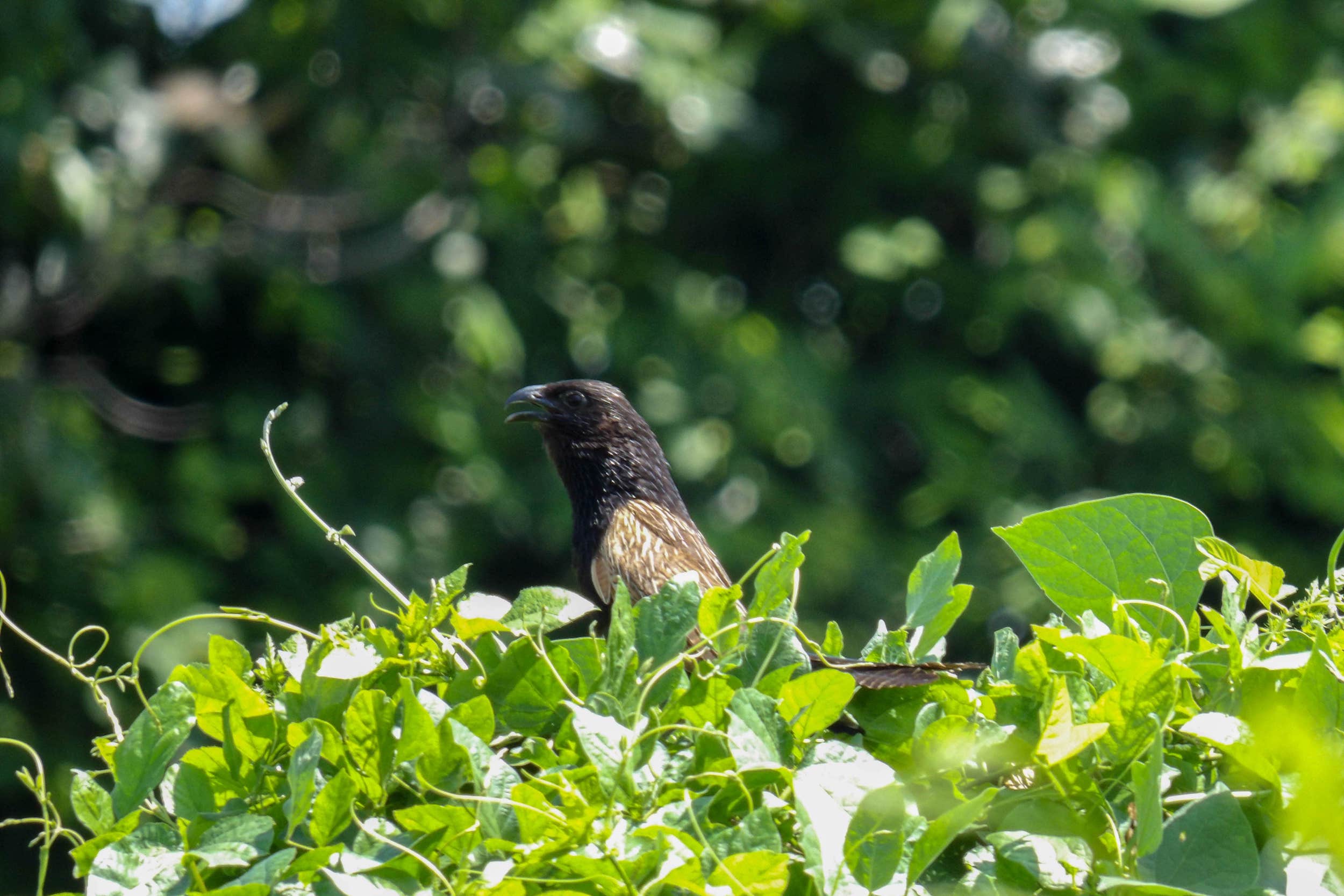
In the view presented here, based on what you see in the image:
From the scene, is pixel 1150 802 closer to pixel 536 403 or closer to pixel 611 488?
pixel 611 488

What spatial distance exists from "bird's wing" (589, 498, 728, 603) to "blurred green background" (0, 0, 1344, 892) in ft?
8.32

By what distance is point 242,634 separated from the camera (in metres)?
6.62

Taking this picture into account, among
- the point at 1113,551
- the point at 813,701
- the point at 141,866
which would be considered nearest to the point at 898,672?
the point at 813,701

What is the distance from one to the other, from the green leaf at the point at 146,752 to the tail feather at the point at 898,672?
66cm

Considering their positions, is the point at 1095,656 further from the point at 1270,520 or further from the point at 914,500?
the point at 1270,520

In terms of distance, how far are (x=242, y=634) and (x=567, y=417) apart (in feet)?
9.73

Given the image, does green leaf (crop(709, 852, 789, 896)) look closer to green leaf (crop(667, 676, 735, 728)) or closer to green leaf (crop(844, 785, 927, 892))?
green leaf (crop(844, 785, 927, 892))

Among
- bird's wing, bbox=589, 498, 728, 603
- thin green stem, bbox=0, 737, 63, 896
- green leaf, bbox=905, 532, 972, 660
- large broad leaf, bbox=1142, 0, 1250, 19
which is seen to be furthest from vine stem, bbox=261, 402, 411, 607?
large broad leaf, bbox=1142, 0, 1250, 19

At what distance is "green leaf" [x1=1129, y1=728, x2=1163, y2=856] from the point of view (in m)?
1.15

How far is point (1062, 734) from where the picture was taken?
3.99 feet

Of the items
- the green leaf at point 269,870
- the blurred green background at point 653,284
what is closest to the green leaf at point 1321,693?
the green leaf at point 269,870

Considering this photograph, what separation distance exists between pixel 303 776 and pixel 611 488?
310 centimetres

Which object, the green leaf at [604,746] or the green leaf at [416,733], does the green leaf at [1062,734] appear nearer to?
the green leaf at [604,746]

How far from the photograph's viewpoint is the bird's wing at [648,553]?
3.81 meters
